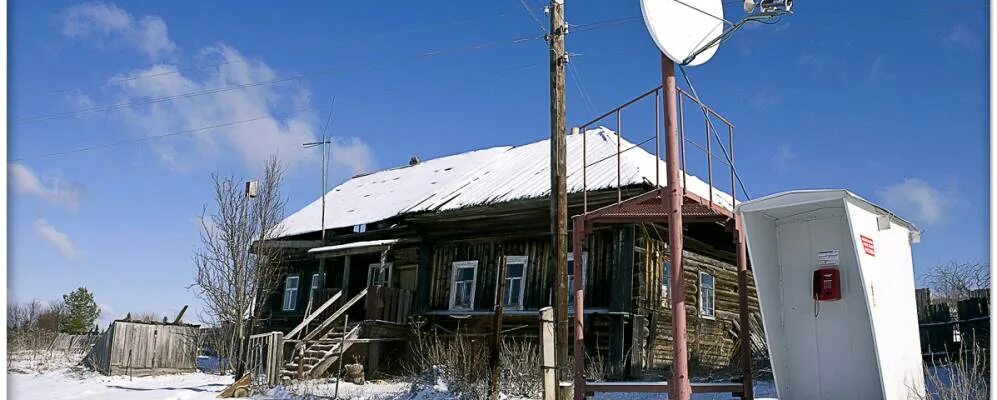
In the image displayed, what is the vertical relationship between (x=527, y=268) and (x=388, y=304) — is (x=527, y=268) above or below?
above

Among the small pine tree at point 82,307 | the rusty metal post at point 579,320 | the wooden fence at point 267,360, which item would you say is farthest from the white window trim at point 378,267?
the small pine tree at point 82,307

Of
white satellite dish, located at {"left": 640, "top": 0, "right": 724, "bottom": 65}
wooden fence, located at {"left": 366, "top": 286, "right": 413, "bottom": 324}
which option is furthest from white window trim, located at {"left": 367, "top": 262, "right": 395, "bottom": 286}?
white satellite dish, located at {"left": 640, "top": 0, "right": 724, "bottom": 65}

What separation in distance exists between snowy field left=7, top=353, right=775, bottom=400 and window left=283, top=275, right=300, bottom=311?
2996mm

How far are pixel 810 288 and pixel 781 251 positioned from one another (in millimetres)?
480

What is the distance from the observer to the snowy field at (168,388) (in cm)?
1270

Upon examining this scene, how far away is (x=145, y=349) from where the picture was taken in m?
21.7

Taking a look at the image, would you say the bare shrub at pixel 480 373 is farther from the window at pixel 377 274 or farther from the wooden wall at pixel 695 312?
the window at pixel 377 274

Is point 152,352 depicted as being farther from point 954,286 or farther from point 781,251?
point 954,286

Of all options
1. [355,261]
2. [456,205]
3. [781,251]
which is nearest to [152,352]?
[355,261]

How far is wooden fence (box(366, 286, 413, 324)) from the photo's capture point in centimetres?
1848

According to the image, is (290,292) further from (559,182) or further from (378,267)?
(559,182)

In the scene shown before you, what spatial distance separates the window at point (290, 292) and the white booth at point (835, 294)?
57.8 feet

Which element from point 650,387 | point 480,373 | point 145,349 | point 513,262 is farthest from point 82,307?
point 650,387

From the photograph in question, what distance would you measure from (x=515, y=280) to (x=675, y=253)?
425 inches
